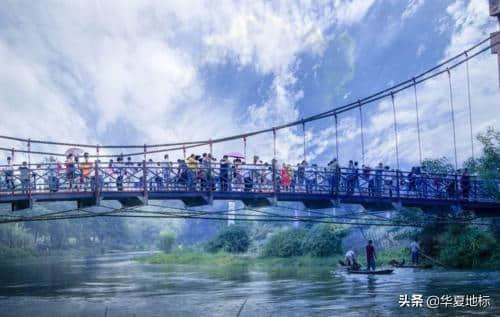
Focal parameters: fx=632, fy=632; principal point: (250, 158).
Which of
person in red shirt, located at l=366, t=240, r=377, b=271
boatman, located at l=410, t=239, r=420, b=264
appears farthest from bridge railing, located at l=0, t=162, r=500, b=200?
boatman, located at l=410, t=239, r=420, b=264

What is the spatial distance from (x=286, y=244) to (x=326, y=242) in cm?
470

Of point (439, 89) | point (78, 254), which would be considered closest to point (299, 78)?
point (439, 89)

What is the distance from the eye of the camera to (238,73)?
164m

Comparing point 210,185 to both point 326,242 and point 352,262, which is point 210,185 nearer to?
point 352,262

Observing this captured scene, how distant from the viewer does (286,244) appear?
5419 centimetres

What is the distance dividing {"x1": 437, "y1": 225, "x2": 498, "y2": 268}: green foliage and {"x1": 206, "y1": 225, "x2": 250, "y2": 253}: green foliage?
89.2ft

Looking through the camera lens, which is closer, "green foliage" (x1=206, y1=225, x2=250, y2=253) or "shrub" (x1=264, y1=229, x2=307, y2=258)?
"shrub" (x1=264, y1=229, x2=307, y2=258)

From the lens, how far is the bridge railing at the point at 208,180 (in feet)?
78.8

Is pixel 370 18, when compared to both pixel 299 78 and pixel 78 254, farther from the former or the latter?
pixel 78 254

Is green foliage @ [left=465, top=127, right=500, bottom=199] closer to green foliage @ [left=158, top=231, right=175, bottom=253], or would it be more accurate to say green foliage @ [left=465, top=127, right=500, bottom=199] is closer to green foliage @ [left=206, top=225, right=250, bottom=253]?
green foliage @ [left=206, top=225, right=250, bottom=253]

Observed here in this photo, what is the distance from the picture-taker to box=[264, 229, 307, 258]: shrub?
5344 centimetres

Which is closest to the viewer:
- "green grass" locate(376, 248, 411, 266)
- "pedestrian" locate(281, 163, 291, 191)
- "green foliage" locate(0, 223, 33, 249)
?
"pedestrian" locate(281, 163, 291, 191)

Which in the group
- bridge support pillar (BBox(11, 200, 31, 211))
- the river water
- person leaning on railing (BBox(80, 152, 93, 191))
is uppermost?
person leaning on railing (BBox(80, 152, 93, 191))

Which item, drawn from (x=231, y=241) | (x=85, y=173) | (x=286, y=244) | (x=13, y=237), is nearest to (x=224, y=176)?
(x=85, y=173)
